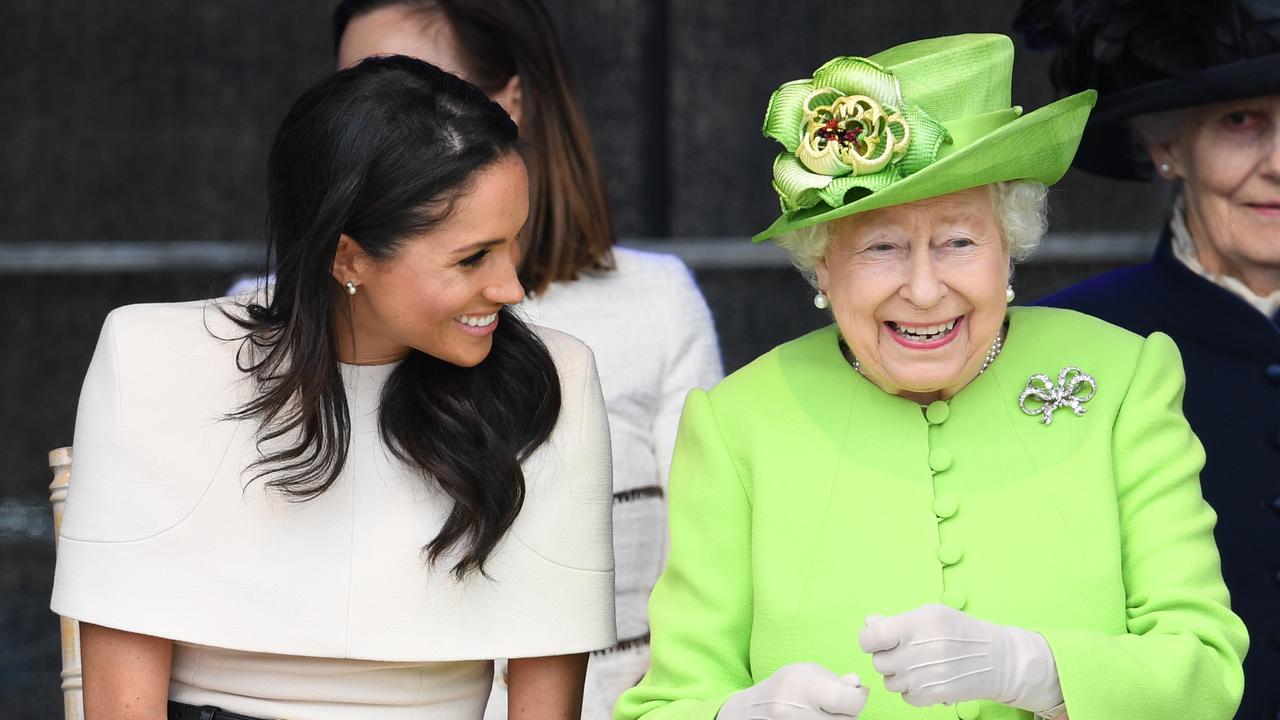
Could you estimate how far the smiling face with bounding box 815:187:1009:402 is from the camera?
257 centimetres

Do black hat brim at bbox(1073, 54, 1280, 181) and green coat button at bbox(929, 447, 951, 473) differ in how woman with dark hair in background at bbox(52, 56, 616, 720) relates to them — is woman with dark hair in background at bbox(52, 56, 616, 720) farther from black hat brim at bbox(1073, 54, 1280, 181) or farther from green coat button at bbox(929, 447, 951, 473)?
black hat brim at bbox(1073, 54, 1280, 181)

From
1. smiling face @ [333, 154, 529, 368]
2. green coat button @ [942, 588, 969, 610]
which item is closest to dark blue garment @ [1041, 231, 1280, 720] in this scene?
green coat button @ [942, 588, 969, 610]

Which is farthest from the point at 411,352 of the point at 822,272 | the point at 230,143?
the point at 230,143

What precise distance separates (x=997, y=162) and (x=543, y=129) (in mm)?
1227

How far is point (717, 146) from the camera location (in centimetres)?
595

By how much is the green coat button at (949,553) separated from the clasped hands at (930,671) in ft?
0.53

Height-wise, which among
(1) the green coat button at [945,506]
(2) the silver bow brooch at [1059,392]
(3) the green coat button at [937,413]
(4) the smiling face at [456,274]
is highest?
(4) the smiling face at [456,274]

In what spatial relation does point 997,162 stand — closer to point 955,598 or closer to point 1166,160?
point 955,598

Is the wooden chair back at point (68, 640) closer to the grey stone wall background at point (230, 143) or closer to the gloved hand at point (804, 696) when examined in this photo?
the gloved hand at point (804, 696)

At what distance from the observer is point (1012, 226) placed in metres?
2.66

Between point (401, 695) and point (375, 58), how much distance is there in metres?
0.99

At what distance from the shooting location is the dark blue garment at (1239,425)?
3.07 meters

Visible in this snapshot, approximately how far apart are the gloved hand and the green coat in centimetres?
12

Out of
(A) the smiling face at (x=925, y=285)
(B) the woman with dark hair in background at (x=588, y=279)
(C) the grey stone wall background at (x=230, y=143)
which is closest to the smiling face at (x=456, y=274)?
(A) the smiling face at (x=925, y=285)
